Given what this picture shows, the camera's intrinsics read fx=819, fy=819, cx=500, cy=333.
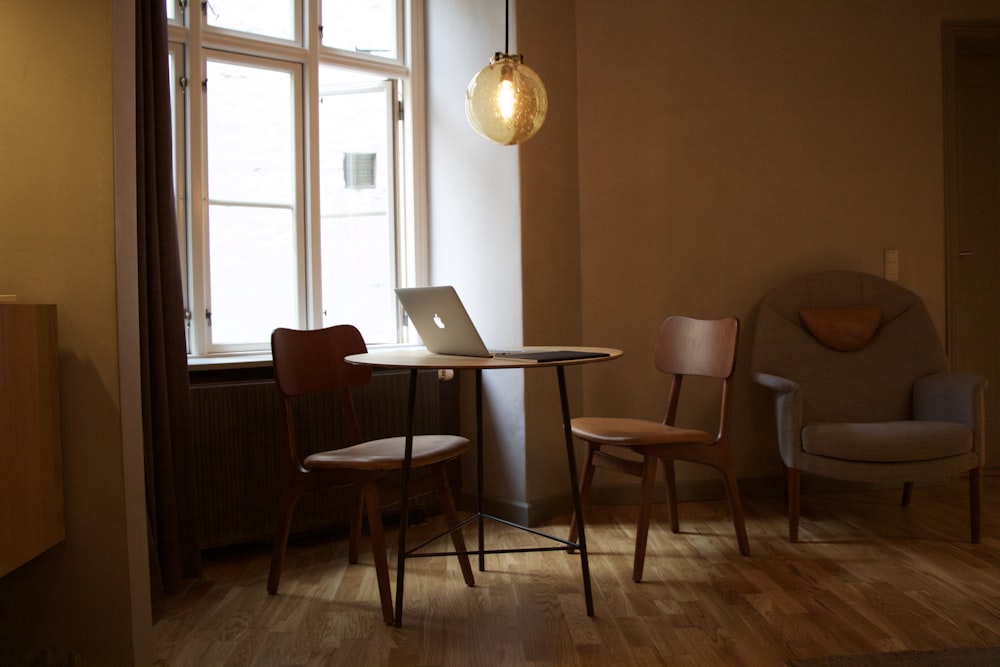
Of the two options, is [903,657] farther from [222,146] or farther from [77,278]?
[222,146]

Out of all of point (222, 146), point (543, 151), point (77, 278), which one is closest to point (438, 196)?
point (543, 151)

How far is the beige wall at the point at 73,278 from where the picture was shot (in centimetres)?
190

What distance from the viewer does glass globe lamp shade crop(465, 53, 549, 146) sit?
259cm

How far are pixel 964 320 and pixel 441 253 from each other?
9.06 ft

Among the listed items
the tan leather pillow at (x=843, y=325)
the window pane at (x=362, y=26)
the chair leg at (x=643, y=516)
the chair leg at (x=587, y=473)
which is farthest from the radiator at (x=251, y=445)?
the tan leather pillow at (x=843, y=325)

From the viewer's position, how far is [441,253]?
3707 mm

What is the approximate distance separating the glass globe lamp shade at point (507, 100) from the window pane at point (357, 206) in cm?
112

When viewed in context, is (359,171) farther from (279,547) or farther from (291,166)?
(279,547)

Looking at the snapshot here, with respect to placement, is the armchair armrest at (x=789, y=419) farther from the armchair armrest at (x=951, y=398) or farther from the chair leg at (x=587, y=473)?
the chair leg at (x=587, y=473)

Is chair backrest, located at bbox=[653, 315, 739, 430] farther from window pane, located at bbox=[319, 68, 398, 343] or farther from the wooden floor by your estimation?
window pane, located at bbox=[319, 68, 398, 343]

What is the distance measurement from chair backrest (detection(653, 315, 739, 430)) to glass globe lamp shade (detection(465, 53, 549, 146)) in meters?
1.01

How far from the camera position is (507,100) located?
259 centimetres

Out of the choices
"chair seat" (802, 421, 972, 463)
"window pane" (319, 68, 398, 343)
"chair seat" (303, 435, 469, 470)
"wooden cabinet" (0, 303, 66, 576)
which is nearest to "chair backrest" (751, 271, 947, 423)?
"chair seat" (802, 421, 972, 463)

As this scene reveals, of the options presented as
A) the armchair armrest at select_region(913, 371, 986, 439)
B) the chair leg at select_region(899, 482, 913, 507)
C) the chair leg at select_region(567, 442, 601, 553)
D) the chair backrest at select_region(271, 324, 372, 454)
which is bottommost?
the chair leg at select_region(899, 482, 913, 507)
